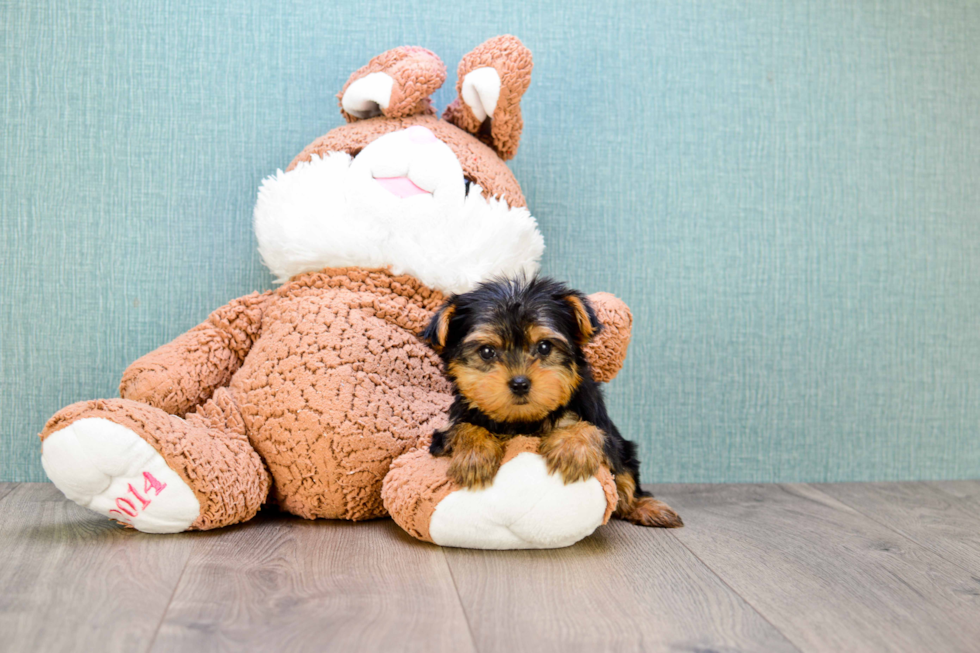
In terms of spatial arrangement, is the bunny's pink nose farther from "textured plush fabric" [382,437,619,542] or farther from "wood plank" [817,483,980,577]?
"wood plank" [817,483,980,577]

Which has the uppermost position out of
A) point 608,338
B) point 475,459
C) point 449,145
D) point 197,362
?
point 449,145

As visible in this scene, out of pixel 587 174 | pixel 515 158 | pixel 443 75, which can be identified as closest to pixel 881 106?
pixel 587 174

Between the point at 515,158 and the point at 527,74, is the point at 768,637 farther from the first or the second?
the point at 515,158

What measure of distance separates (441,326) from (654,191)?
4.10 ft

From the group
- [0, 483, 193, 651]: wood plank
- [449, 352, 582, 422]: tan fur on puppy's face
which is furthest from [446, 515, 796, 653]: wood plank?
[0, 483, 193, 651]: wood plank

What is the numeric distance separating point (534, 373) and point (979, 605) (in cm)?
103

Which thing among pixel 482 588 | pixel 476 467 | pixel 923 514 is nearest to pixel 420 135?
pixel 476 467

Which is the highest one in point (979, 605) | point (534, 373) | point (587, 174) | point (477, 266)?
point (587, 174)

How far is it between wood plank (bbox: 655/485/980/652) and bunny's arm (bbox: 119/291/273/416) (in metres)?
1.36

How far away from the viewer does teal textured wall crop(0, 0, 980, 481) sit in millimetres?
2605

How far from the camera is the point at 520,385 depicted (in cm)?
171

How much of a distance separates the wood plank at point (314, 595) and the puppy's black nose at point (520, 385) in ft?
1.42

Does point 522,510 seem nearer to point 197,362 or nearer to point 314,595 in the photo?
point 314,595

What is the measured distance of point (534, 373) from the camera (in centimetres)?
173
